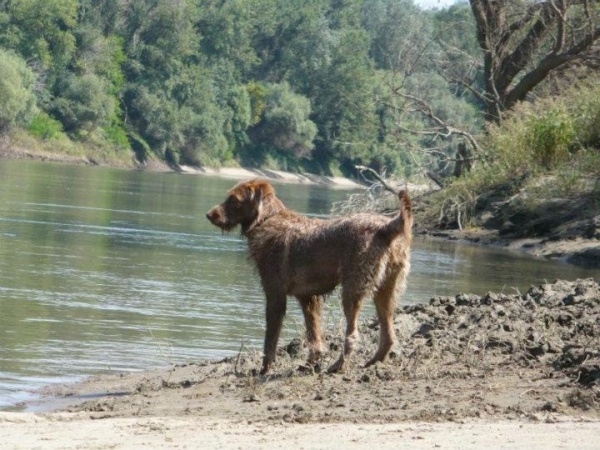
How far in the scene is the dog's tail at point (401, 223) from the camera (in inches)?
370

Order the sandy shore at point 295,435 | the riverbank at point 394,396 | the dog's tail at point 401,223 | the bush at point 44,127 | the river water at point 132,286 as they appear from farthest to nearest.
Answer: the bush at point 44,127
the river water at point 132,286
the dog's tail at point 401,223
the riverbank at point 394,396
the sandy shore at point 295,435

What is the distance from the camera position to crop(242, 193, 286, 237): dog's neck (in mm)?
10227

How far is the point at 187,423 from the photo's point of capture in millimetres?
7852

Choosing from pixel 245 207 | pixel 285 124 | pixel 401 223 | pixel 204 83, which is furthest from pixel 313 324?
pixel 285 124

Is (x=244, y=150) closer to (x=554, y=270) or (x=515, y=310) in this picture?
(x=554, y=270)

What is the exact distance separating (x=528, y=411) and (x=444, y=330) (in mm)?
3211

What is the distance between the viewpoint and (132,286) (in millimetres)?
17656

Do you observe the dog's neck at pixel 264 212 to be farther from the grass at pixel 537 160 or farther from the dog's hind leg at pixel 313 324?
the grass at pixel 537 160

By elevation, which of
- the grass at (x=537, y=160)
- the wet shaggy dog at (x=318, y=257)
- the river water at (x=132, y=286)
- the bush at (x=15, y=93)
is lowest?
the river water at (x=132, y=286)

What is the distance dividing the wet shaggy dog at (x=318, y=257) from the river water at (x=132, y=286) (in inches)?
78.7

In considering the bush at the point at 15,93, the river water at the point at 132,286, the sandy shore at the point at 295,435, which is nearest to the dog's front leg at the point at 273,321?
the river water at the point at 132,286

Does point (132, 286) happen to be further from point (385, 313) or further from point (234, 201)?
point (385, 313)

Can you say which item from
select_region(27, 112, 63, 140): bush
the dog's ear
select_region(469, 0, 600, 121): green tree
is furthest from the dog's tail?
select_region(27, 112, 63, 140): bush

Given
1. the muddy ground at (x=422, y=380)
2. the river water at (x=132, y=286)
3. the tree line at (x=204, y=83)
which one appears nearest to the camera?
the muddy ground at (x=422, y=380)
